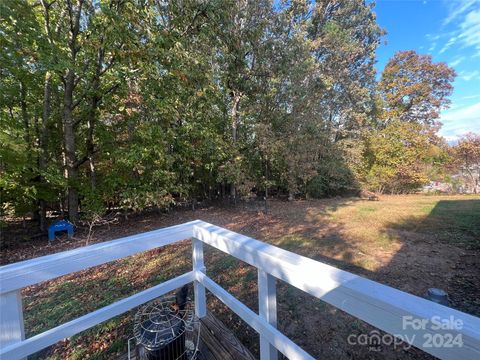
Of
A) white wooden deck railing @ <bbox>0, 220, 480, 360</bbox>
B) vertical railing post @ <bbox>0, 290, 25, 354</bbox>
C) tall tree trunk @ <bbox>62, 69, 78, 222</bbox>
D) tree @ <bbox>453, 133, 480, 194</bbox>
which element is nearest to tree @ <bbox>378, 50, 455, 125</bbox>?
tree @ <bbox>453, 133, 480, 194</bbox>

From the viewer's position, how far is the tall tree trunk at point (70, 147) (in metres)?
5.39

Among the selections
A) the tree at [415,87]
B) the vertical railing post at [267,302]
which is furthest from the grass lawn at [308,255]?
the tree at [415,87]

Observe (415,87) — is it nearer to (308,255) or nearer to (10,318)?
(308,255)

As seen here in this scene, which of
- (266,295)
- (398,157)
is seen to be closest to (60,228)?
(266,295)

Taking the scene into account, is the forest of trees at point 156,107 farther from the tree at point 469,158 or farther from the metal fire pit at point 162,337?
the metal fire pit at point 162,337

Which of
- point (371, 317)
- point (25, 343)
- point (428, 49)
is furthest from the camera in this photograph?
point (428, 49)

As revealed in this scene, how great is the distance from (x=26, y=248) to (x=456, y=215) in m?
9.82

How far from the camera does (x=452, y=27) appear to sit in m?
7.92

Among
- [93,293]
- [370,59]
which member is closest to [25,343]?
[93,293]

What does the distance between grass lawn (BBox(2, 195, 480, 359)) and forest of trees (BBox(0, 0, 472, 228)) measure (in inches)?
53.0

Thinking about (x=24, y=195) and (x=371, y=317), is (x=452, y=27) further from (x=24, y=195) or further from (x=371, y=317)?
(x=24, y=195)

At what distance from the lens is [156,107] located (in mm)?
5516

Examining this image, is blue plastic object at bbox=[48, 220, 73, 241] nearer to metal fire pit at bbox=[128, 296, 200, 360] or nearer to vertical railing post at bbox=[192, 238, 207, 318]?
vertical railing post at bbox=[192, 238, 207, 318]

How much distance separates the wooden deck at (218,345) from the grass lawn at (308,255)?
0.38 m
